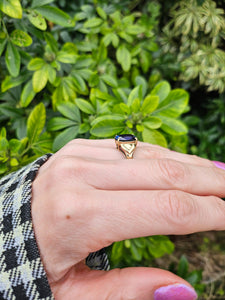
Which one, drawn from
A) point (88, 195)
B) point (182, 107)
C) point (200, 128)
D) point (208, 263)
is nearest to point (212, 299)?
point (208, 263)

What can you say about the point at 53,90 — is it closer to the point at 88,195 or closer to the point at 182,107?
the point at 182,107

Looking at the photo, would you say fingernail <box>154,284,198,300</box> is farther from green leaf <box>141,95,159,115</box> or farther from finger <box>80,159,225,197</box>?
green leaf <box>141,95,159,115</box>

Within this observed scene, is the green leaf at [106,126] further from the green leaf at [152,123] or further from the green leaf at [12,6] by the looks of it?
the green leaf at [12,6]

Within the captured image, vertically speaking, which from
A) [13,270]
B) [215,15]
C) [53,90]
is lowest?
[13,270]

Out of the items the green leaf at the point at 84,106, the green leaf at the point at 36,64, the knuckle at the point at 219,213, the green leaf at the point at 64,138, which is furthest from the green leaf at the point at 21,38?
the knuckle at the point at 219,213

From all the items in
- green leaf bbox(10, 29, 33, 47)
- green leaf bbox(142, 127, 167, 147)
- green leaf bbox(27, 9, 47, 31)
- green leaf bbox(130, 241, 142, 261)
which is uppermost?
green leaf bbox(27, 9, 47, 31)

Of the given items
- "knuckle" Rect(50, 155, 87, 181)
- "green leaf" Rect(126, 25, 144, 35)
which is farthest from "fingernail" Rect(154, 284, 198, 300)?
"green leaf" Rect(126, 25, 144, 35)
